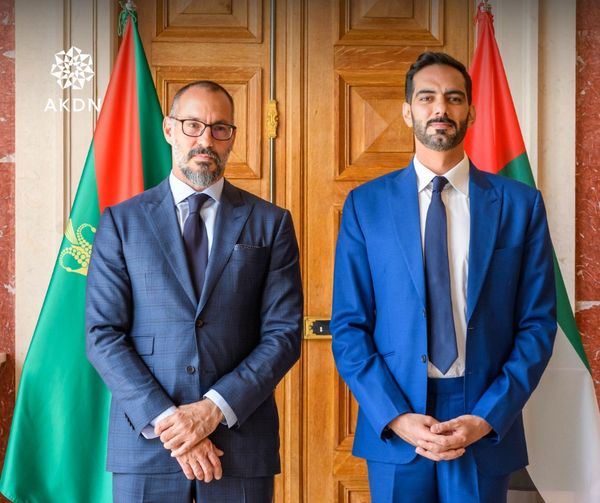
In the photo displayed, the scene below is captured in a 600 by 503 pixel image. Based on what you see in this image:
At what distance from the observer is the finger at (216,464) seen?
6.35 ft

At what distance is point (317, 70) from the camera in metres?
3.18

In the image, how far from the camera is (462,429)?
1.93 meters

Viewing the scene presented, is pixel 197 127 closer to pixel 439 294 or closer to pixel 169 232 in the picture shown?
pixel 169 232

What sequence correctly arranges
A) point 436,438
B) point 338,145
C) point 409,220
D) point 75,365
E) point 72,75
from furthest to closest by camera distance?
1. point 338,145
2. point 72,75
3. point 75,365
4. point 409,220
5. point 436,438

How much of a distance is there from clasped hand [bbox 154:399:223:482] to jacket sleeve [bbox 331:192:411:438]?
0.39 m

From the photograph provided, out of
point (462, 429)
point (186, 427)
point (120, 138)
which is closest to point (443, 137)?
point (462, 429)

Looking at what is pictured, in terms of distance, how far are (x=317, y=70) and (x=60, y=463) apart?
6.10ft

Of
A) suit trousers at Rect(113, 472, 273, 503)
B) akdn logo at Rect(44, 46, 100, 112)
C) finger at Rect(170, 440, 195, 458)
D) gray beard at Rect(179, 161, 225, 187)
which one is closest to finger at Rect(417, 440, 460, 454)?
suit trousers at Rect(113, 472, 273, 503)

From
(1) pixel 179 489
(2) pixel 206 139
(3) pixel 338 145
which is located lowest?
(1) pixel 179 489

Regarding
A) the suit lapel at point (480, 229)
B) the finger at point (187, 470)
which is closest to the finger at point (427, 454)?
the suit lapel at point (480, 229)

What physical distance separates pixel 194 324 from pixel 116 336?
21cm

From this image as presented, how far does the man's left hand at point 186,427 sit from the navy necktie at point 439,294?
621mm

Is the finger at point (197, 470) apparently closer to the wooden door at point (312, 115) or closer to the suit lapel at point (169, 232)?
the suit lapel at point (169, 232)

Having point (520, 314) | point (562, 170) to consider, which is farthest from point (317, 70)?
point (520, 314)
